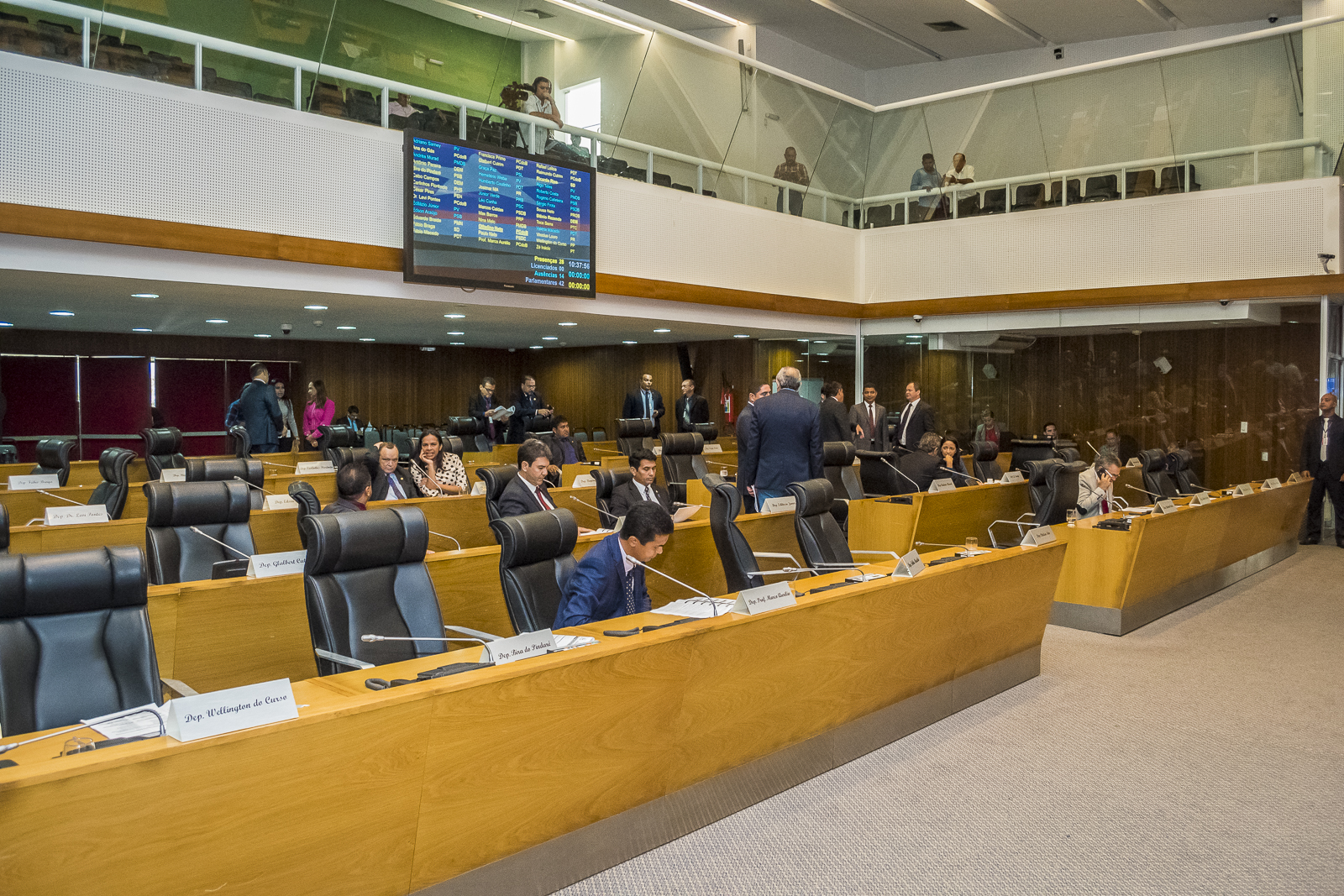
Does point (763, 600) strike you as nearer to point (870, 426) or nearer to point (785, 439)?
point (785, 439)

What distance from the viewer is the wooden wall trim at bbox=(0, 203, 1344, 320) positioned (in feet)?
20.4

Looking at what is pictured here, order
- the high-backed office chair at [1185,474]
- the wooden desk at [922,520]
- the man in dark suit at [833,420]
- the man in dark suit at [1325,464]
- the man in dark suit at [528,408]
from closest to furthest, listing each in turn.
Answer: the wooden desk at [922,520]
the man in dark suit at [833,420]
the man in dark suit at [1325,464]
the high-backed office chair at [1185,474]
the man in dark suit at [528,408]

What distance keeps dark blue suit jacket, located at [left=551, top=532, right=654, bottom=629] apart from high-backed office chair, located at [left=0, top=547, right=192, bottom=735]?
49.3 inches

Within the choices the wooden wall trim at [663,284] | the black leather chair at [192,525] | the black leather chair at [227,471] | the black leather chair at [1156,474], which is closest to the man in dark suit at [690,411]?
the wooden wall trim at [663,284]

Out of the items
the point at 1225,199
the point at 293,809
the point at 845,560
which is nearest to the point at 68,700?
the point at 293,809

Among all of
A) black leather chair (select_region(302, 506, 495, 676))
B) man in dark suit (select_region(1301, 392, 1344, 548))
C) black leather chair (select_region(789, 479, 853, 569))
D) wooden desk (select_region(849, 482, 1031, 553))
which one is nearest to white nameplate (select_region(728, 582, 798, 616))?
black leather chair (select_region(302, 506, 495, 676))

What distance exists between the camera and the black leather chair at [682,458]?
8867mm

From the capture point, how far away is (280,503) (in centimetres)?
553

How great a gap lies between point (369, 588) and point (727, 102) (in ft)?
28.7

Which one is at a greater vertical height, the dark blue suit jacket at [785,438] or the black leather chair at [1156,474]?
the dark blue suit jacket at [785,438]

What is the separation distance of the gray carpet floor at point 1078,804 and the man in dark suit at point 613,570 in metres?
0.84

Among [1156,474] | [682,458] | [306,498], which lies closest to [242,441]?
[682,458]

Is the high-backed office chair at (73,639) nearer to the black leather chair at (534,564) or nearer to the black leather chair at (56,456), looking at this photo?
the black leather chair at (534,564)

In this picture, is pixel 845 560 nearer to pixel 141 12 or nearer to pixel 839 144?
pixel 141 12
